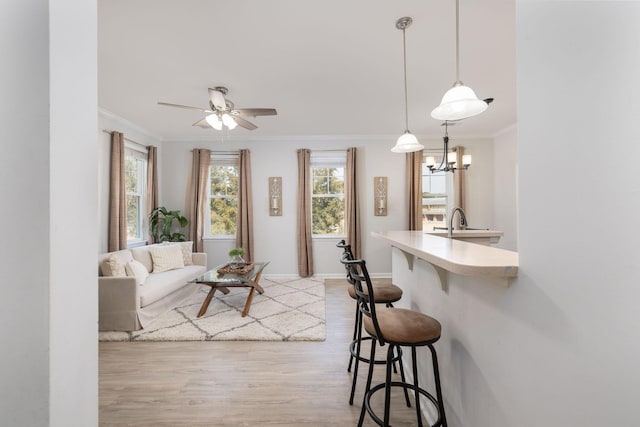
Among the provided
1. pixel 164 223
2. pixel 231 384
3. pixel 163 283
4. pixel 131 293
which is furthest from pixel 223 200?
pixel 231 384

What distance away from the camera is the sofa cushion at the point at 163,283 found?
3095 mm

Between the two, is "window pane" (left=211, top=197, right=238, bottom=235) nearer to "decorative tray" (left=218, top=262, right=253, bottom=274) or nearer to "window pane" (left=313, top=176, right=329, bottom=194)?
"window pane" (left=313, top=176, right=329, bottom=194)

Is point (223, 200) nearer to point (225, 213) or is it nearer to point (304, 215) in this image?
point (225, 213)

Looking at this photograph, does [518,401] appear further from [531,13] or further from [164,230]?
[164,230]

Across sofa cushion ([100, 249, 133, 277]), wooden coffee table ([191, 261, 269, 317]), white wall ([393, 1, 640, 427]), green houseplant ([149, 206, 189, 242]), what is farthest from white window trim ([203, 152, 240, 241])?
white wall ([393, 1, 640, 427])

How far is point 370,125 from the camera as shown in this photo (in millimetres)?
4613

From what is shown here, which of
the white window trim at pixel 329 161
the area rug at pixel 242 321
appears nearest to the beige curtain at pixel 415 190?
the white window trim at pixel 329 161

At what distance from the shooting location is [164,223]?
5.03 meters

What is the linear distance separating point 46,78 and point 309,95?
3042 mm

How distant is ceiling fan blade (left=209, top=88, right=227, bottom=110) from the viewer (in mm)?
2528

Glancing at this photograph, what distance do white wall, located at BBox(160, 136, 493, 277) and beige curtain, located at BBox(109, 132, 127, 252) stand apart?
1.31 metres

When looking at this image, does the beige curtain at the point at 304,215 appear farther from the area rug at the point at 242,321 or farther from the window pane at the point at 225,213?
the window pane at the point at 225,213

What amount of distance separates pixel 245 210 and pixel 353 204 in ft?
6.62

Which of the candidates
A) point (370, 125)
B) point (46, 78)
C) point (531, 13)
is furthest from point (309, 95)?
point (46, 78)
